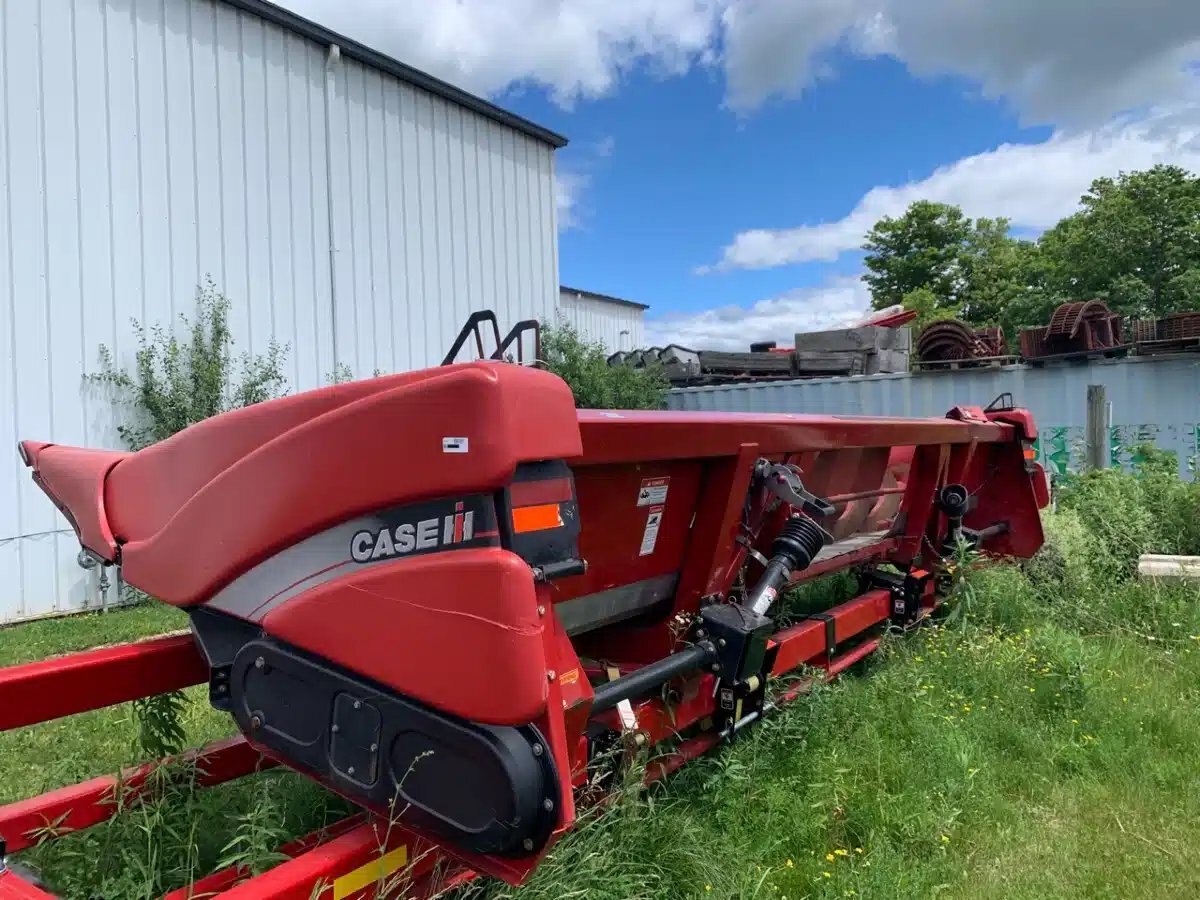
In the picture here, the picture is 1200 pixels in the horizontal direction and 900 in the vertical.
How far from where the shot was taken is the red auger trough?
1.72 meters

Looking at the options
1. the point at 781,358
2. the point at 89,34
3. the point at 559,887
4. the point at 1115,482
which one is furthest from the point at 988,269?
the point at 559,887

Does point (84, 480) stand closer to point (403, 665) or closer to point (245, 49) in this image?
point (403, 665)

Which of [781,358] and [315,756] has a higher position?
[781,358]

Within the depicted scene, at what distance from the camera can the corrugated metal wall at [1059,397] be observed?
37.6 feet

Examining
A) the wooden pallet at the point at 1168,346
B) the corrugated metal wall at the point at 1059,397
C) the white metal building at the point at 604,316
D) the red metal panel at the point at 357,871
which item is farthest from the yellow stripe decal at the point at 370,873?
the white metal building at the point at 604,316

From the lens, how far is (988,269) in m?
44.2

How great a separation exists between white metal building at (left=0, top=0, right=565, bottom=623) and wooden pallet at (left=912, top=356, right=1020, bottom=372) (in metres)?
6.90

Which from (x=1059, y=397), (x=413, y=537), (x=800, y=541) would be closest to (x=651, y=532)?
(x=800, y=541)

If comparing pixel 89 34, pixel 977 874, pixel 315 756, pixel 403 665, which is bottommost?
pixel 977 874

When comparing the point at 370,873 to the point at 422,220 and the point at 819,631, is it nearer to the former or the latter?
the point at 819,631

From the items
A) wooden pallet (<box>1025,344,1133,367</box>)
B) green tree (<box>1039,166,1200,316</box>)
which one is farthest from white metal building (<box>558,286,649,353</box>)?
green tree (<box>1039,166,1200,316</box>)

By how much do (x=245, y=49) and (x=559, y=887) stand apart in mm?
9446

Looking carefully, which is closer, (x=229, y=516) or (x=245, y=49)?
(x=229, y=516)

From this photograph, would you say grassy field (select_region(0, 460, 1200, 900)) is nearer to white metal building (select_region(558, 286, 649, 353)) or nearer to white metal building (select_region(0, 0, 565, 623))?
white metal building (select_region(0, 0, 565, 623))
